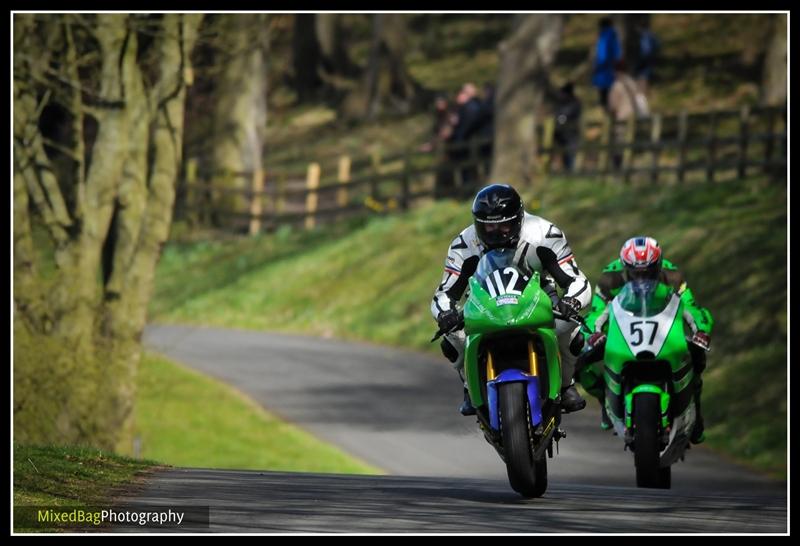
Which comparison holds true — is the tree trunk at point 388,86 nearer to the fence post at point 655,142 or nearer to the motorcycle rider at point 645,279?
the fence post at point 655,142

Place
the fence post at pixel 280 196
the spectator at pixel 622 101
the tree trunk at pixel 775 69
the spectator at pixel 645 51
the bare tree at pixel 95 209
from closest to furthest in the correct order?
the bare tree at pixel 95 209
the spectator at pixel 622 101
the tree trunk at pixel 775 69
the spectator at pixel 645 51
the fence post at pixel 280 196

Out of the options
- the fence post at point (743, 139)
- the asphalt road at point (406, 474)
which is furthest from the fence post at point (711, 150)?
the asphalt road at point (406, 474)

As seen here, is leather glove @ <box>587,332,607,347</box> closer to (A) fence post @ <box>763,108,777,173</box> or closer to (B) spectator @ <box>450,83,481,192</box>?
(A) fence post @ <box>763,108,777,173</box>

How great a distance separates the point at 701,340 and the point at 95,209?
8.43 meters

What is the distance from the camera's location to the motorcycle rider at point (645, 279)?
13414mm

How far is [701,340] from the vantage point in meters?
13.4

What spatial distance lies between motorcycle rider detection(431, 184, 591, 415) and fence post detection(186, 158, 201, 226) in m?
29.9

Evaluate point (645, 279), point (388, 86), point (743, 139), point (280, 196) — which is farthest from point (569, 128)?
point (388, 86)

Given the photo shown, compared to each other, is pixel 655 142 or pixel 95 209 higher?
pixel 655 142

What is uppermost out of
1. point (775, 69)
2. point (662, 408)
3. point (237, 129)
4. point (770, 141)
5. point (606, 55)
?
point (237, 129)

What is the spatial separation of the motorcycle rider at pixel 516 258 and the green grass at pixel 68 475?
2.26 meters

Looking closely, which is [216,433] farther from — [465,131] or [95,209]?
[465,131]

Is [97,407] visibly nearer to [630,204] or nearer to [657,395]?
[657,395]
